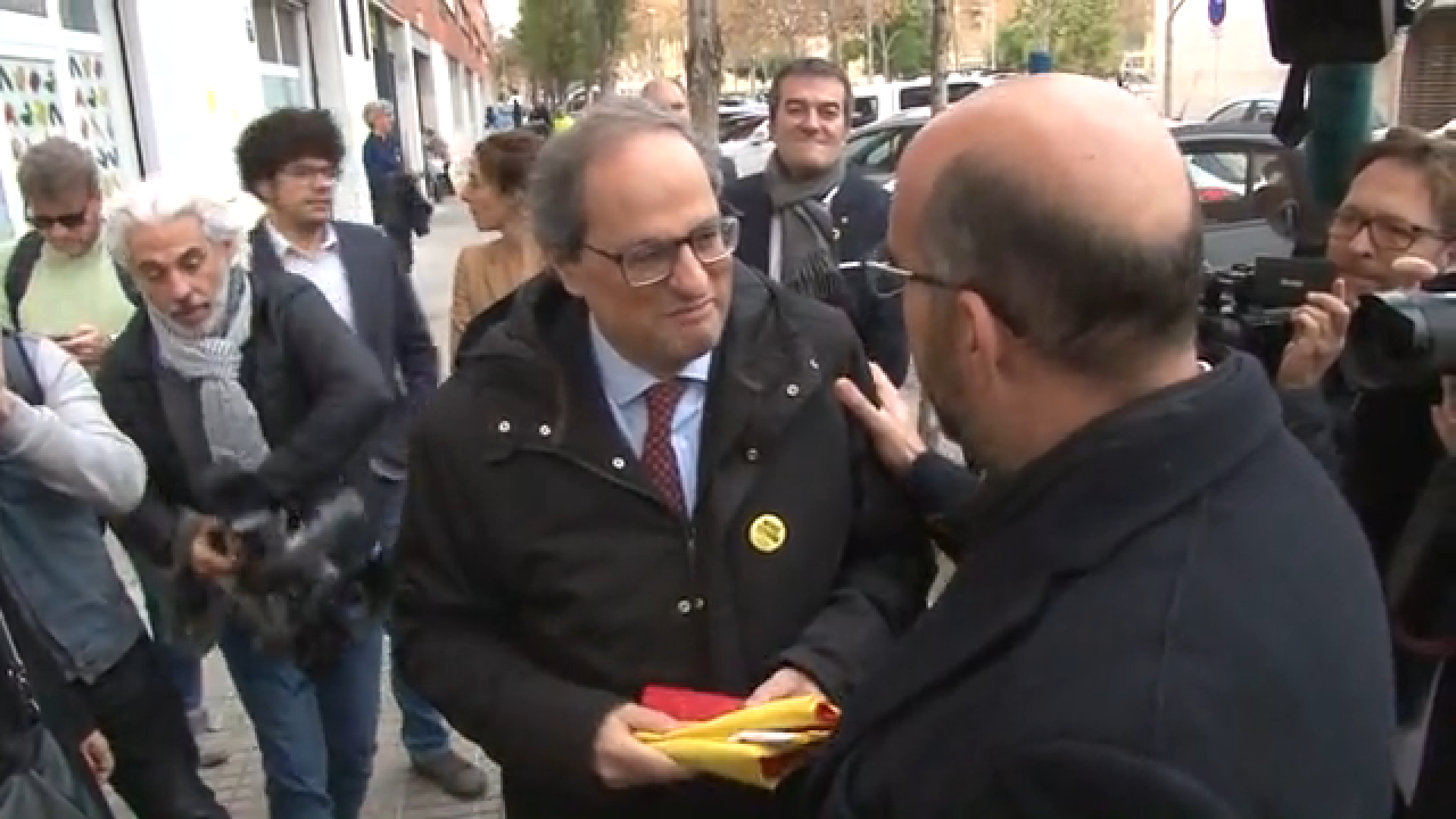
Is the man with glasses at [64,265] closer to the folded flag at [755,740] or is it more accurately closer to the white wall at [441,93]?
the folded flag at [755,740]

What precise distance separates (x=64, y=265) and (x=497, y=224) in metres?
1.29

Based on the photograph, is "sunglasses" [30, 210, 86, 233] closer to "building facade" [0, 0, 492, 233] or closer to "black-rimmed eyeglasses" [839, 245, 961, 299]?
"building facade" [0, 0, 492, 233]

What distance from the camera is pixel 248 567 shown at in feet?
9.40

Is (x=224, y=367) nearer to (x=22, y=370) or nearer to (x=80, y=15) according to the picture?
(x=22, y=370)

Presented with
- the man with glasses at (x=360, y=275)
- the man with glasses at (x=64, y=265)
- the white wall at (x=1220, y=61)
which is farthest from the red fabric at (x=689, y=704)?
the white wall at (x=1220, y=61)

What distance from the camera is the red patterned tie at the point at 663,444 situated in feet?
6.18

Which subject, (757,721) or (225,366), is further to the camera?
(225,366)

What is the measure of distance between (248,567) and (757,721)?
163cm

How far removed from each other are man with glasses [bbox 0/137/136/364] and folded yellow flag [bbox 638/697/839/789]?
287cm

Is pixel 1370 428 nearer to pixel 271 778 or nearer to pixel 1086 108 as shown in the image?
pixel 1086 108

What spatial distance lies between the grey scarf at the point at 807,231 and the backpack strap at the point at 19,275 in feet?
7.27

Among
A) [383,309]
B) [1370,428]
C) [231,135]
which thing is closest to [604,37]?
[231,135]

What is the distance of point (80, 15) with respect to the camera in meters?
8.20

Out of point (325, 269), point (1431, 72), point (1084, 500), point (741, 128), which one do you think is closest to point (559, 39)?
point (741, 128)
